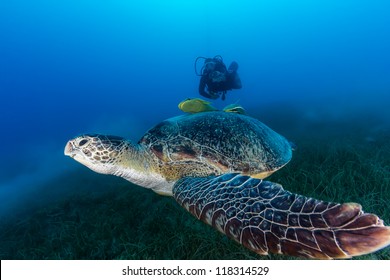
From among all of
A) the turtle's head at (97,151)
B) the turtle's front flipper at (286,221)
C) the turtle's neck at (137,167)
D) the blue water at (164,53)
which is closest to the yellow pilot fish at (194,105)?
the turtle's neck at (137,167)

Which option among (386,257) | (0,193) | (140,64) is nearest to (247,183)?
(386,257)

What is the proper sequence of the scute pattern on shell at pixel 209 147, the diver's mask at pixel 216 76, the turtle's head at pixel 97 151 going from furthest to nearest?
the diver's mask at pixel 216 76
the scute pattern on shell at pixel 209 147
the turtle's head at pixel 97 151

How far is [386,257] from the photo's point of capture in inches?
60.6

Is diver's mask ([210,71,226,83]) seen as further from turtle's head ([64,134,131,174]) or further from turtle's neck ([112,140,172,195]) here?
turtle's head ([64,134,131,174])

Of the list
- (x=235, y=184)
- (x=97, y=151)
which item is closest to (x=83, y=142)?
(x=97, y=151)

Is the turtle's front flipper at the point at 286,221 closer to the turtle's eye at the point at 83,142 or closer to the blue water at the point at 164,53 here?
the turtle's eye at the point at 83,142

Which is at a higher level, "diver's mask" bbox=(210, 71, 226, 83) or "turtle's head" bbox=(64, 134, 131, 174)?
"diver's mask" bbox=(210, 71, 226, 83)

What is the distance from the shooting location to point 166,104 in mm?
42562

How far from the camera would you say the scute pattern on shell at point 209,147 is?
2141 mm

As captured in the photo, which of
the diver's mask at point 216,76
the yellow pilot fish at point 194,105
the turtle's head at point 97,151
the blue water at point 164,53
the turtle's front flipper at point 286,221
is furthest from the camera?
the blue water at point 164,53

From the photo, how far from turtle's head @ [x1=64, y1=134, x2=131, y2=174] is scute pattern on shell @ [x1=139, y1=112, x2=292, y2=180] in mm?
333

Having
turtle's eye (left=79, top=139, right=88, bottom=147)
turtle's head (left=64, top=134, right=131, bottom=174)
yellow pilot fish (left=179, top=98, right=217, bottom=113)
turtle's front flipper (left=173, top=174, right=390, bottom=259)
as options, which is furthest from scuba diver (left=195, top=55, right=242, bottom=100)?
turtle's front flipper (left=173, top=174, right=390, bottom=259)

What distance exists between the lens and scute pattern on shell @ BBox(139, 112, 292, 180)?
2.14 meters

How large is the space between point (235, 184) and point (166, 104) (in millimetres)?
42050
